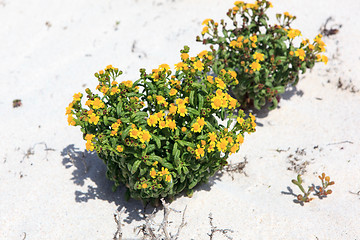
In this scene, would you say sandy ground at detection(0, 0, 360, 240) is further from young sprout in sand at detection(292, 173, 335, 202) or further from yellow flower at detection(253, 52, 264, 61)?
yellow flower at detection(253, 52, 264, 61)

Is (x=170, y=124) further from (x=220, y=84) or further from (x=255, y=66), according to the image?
(x=255, y=66)

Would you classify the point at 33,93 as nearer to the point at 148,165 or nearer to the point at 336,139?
the point at 148,165

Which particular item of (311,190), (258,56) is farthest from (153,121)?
(311,190)

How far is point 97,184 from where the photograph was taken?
165 inches

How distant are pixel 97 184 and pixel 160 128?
1.54m

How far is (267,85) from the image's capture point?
466 centimetres

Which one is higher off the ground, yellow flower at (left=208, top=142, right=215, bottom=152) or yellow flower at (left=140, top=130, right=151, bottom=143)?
yellow flower at (left=208, top=142, right=215, bottom=152)

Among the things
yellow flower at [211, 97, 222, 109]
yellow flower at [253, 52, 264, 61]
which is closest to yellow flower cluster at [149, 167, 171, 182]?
yellow flower at [211, 97, 222, 109]

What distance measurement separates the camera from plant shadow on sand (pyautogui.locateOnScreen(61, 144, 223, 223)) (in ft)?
13.0

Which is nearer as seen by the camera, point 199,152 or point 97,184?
point 199,152

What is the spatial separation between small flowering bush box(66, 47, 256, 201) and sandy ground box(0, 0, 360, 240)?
0.78 meters

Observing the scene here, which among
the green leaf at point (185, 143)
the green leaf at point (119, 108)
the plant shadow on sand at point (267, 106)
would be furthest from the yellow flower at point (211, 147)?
the plant shadow on sand at point (267, 106)

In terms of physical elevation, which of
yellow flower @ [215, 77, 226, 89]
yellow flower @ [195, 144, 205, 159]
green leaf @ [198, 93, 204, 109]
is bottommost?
yellow flower @ [195, 144, 205, 159]

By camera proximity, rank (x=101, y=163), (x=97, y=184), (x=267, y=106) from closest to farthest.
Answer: (x=97, y=184)
(x=101, y=163)
(x=267, y=106)
